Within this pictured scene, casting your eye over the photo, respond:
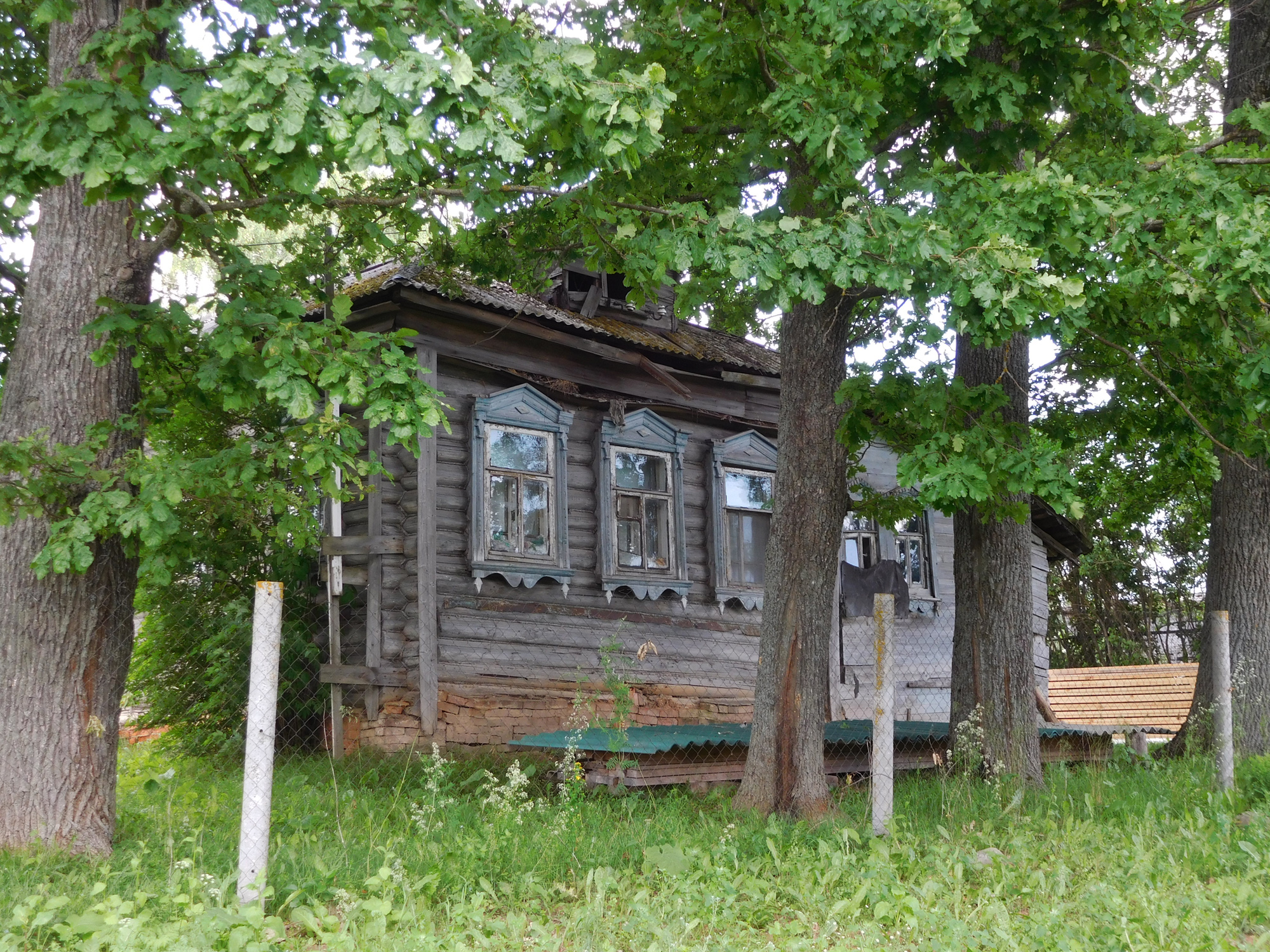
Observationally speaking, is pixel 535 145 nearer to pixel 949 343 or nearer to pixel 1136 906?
pixel 1136 906

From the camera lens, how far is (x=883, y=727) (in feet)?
21.1

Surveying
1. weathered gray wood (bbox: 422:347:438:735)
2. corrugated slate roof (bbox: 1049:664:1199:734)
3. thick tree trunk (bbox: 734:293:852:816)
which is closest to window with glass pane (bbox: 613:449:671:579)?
weathered gray wood (bbox: 422:347:438:735)

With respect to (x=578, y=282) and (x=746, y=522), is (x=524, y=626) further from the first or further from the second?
(x=578, y=282)

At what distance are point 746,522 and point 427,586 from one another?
4741 mm

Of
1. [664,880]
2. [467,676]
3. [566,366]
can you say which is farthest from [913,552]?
[664,880]

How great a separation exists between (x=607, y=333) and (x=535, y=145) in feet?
18.4

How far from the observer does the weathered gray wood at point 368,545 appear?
10602mm

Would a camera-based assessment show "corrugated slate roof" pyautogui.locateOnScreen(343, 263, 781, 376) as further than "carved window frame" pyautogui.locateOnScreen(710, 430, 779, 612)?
No

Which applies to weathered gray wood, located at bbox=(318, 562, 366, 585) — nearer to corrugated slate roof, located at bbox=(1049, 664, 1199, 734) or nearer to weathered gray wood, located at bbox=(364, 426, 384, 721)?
weathered gray wood, located at bbox=(364, 426, 384, 721)

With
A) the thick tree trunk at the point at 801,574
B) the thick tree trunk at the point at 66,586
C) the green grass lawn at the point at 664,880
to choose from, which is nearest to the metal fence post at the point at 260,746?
the green grass lawn at the point at 664,880

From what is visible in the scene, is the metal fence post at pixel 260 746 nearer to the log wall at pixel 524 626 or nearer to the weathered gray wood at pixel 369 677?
the log wall at pixel 524 626

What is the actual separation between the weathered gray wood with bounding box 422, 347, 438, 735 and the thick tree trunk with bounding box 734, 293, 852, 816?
394cm

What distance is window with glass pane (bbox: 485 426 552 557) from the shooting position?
11.3 meters

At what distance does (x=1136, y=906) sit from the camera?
520cm
